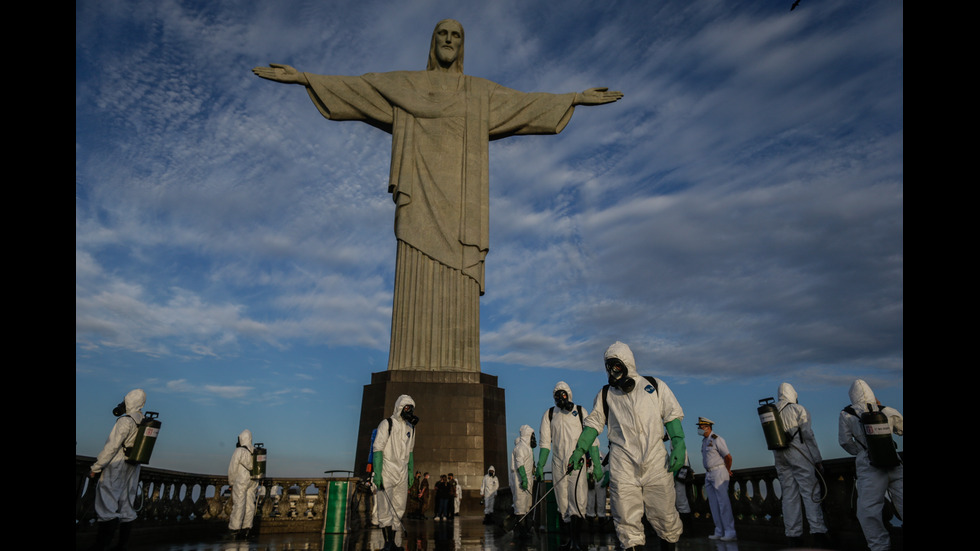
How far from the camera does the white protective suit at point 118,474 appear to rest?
8.50 meters

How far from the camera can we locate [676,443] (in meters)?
7.07

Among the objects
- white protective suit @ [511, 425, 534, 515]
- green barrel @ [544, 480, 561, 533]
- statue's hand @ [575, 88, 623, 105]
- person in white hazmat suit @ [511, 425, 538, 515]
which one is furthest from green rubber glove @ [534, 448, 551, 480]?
statue's hand @ [575, 88, 623, 105]

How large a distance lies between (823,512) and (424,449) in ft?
31.4

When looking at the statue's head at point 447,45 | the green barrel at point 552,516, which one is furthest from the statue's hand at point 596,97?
the green barrel at point 552,516

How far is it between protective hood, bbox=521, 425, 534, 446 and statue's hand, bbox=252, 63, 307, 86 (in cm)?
1256

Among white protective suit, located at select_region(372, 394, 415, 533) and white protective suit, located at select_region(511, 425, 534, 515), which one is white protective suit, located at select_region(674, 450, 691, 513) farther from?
white protective suit, located at select_region(372, 394, 415, 533)

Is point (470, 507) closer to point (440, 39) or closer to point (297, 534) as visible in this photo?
point (297, 534)

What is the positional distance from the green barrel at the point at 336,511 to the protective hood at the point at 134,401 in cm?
433

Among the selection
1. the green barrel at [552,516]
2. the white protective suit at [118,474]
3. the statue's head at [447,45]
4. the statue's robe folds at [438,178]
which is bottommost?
the green barrel at [552,516]

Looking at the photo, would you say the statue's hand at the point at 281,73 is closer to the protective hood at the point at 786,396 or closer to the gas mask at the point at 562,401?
the gas mask at the point at 562,401

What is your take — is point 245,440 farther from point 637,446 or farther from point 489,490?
point 637,446

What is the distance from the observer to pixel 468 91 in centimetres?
1947

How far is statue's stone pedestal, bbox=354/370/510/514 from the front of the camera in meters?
16.0
